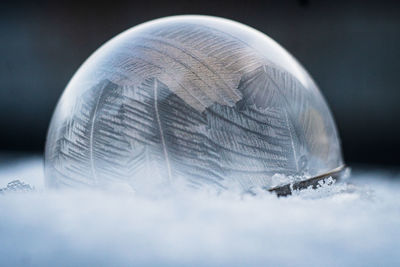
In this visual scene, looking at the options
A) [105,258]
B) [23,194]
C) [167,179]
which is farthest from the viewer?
[23,194]

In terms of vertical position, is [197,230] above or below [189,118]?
below

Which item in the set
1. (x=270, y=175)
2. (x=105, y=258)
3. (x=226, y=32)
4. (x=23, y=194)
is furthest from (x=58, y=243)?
(x=226, y=32)

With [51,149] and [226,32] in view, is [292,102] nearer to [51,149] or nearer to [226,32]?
[226,32]

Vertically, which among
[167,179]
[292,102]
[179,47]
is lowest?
[167,179]

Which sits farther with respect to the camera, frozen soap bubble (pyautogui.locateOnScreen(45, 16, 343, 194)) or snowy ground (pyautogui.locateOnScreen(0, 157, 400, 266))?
frozen soap bubble (pyautogui.locateOnScreen(45, 16, 343, 194))

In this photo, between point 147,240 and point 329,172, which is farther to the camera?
point 329,172
